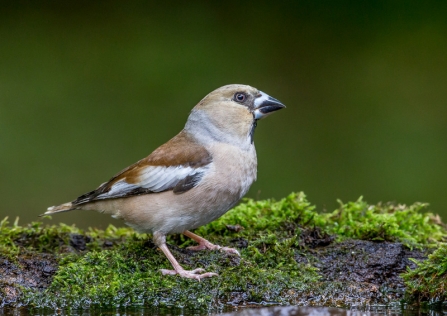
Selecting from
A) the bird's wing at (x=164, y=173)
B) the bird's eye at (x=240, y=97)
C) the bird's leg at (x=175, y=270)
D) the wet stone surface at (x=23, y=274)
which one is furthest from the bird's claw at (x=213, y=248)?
the bird's eye at (x=240, y=97)

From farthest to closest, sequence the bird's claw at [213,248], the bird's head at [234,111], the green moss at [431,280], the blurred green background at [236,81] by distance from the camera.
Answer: the blurred green background at [236,81] → the bird's head at [234,111] → the bird's claw at [213,248] → the green moss at [431,280]

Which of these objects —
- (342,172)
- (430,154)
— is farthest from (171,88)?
(430,154)

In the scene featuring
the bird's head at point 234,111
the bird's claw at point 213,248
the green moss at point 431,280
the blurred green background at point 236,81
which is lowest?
the green moss at point 431,280

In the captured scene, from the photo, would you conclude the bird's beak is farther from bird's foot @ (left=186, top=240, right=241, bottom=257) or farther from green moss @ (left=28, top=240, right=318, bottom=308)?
green moss @ (left=28, top=240, right=318, bottom=308)

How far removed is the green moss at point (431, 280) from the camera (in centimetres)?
481

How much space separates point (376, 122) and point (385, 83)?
0.82m

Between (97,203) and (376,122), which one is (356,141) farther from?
(97,203)

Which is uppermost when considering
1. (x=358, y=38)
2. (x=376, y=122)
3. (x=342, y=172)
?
(x=358, y=38)

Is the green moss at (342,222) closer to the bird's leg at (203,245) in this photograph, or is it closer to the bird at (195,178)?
the bird's leg at (203,245)

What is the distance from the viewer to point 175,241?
6230mm

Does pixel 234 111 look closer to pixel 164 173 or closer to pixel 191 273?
pixel 164 173

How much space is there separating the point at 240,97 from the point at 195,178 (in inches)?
36.4

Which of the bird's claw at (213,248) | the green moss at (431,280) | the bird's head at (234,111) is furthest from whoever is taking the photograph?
the bird's head at (234,111)

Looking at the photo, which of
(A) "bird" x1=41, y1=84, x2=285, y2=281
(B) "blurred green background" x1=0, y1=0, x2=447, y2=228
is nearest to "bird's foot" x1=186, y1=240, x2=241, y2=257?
(A) "bird" x1=41, y1=84, x2=285, y2=281
